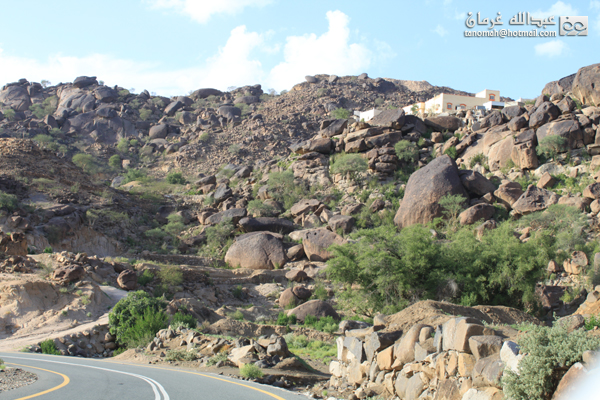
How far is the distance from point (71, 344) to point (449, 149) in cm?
3811

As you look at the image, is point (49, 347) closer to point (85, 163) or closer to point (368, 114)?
point (85, 163)

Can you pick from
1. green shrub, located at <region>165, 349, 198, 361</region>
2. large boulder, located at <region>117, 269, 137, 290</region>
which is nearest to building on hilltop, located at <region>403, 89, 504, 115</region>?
large boulder, located at <region>117, 269, 137, 290</region>

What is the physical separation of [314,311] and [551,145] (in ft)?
88.2

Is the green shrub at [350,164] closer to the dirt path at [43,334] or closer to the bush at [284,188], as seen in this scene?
the bush at [284,188]

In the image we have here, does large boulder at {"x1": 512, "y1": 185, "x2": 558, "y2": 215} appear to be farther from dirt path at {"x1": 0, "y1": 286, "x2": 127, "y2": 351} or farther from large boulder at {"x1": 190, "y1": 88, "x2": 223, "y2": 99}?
large boulder at {"x1": 190, "y1": 88, "x2": 223, "y2": 99}

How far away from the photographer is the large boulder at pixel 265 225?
3803 cm

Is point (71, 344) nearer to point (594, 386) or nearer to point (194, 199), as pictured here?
point (594, 386)

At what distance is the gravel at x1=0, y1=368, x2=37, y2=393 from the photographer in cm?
841

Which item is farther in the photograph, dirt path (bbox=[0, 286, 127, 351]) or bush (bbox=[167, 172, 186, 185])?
bush (bbox=[167, 172, 186, 185])

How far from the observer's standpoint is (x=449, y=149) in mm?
44594

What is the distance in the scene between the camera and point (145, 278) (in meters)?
26.2

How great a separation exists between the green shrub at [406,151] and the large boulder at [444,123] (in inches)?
266

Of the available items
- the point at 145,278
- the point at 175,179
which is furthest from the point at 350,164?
the point at 175,179

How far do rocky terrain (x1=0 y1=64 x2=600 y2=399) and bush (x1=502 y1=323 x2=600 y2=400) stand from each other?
0.14 ft
